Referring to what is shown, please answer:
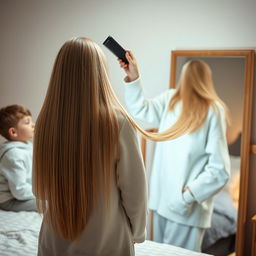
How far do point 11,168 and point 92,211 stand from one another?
110 centimetres

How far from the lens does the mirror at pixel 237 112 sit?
2.52m

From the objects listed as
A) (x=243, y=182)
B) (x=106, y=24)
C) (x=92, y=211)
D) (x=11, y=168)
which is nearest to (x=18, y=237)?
(x=11, y=168)

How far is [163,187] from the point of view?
2680 mm

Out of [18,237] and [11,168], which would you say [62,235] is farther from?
[11,168]

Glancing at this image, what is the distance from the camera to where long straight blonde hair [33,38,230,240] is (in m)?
1.43

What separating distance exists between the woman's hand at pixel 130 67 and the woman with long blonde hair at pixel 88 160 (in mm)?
640

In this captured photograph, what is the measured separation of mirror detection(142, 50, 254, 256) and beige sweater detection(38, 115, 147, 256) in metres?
1.17

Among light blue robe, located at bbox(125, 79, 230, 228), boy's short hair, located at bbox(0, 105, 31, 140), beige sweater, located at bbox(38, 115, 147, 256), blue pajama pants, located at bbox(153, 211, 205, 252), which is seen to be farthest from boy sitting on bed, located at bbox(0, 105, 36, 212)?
beige sweater, located at bbox(38, 115, 147, 256)

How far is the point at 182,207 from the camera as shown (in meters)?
2.56

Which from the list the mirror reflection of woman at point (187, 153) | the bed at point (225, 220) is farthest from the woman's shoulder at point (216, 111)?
the bed at point (225, 220)

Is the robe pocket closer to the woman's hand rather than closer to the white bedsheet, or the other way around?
the white bedsheet

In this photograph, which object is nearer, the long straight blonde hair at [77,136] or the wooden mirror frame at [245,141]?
the long straight blonde hair at [77,136]

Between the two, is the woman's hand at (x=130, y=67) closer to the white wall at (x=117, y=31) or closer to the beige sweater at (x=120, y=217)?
the white wall at (x=117, y=31)

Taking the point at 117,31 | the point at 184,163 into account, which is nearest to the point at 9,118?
the point at 117,31
